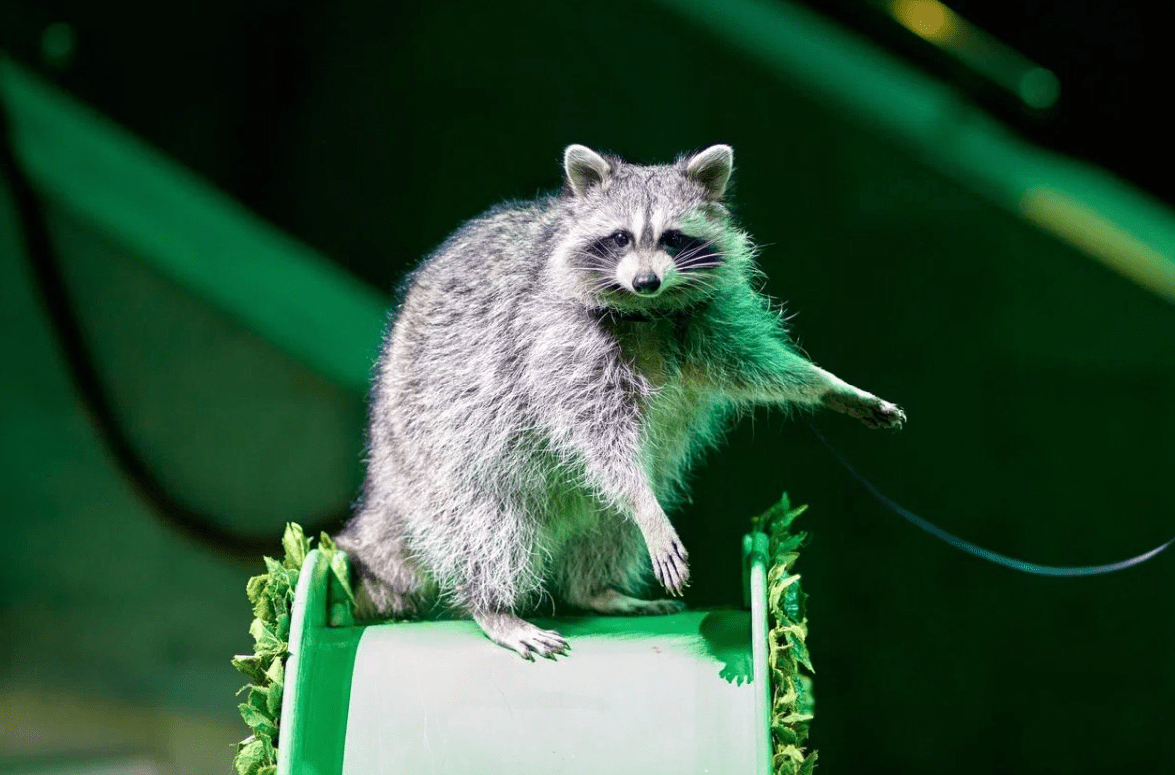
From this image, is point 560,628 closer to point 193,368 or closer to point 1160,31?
point 193,368

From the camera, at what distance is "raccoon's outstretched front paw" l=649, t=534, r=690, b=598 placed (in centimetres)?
219

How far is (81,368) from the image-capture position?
11.4 ft

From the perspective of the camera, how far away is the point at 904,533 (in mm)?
3396

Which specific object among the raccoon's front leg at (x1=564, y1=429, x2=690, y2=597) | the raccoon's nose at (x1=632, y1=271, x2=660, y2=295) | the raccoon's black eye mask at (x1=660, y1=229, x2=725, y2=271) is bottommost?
the raccoon's front leg at (x1=564, y1=429, x2=690, y2=597)

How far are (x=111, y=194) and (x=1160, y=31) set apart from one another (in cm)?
288

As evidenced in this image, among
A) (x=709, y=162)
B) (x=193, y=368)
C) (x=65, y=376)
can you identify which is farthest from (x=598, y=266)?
(x=65, y=376)

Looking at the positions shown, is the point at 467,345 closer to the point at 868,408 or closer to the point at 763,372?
the point at 763,372

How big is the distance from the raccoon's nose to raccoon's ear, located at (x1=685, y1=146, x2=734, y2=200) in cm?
30

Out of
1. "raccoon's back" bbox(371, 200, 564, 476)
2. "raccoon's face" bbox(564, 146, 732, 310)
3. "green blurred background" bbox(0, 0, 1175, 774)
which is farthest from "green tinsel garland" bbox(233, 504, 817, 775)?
"green blurred background" bbox(0, 0, 1175, 774)

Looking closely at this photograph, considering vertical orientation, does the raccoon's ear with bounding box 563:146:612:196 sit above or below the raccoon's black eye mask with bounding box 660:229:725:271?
above

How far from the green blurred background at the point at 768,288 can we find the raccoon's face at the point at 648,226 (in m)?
1.03

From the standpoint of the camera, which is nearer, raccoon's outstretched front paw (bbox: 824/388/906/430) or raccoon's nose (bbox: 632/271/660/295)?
raccoon's nose (bbox: 632/271/660/295)

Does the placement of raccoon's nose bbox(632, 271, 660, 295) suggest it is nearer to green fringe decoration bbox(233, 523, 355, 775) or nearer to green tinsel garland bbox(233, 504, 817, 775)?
green tinsel garland bbox(233, 504, 817, 775)

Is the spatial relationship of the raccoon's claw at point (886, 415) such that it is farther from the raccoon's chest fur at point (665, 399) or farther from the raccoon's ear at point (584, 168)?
the raccoon's ear at point (584, 168)
